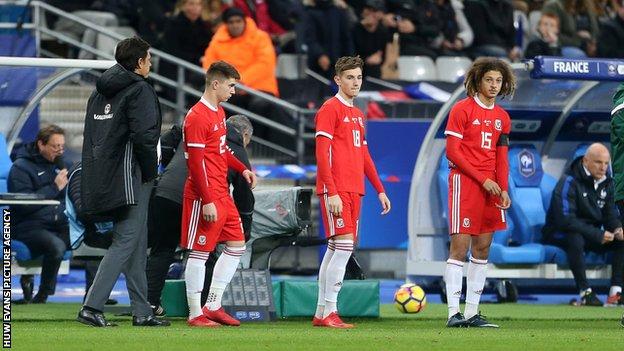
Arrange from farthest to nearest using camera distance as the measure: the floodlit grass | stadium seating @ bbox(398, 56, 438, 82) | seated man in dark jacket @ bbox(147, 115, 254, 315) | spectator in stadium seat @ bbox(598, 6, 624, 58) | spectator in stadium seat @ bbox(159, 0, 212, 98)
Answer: spectator in stadium seat @ bbox(598, 6, 624, 58)
stadium seating @ bbox(398, 56, 438, 82)
spectator in stadium seat @ bbox(159, 0, 212, 98)
seated man in dark jacket @ bbox(147, 115, 254, 315)
the floodlit grass

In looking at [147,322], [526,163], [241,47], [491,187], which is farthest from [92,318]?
[241,47]

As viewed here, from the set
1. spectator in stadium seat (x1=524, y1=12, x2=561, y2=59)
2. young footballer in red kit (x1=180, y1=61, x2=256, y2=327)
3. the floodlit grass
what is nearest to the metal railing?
spectator in stadium seat (x1=524, y1=12, x2=561, y2=59)

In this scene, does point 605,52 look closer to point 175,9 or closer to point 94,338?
point 175,9

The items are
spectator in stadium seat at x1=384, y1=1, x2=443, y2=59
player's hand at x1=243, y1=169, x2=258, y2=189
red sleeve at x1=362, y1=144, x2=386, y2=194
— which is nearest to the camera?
red sleeve at x1=362, y1=144, x2=386, y2=194

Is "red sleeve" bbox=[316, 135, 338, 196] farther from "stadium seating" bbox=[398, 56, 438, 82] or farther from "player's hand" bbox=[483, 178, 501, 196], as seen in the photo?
"stadium seating" bbox=[398, 56, 438, 82]

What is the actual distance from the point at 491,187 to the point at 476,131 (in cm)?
46

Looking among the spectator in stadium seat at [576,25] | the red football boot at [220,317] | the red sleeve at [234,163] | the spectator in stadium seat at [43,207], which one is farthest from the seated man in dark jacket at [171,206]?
the spectator in stadium seat at [576,25]

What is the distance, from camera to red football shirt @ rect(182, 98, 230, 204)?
12336mm

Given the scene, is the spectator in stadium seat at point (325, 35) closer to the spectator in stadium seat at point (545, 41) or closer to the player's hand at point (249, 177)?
the spectator in stadium seat at point (545, 41)

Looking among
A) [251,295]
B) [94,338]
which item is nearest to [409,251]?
[251,295]

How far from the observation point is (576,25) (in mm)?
25000

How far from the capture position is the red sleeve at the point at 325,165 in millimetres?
12359

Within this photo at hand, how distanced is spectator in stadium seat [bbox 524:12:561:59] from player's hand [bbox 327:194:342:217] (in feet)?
34.3

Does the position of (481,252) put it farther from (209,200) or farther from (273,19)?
(273,19)
